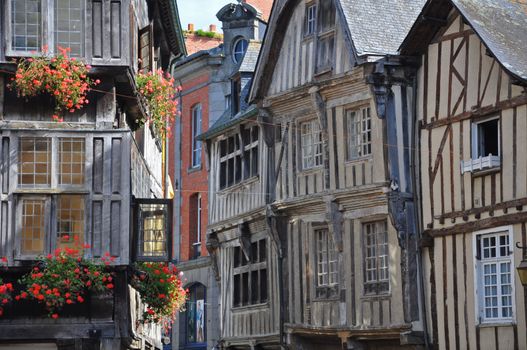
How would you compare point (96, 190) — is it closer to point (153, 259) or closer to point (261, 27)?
point (153, 259)

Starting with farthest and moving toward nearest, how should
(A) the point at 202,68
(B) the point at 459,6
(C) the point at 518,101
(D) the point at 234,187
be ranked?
(A) the point at 202,68 < (D) the point at 234,187 < (B) the point at 459,6 < (C) the point at 518,101

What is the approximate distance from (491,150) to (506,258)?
2.19m

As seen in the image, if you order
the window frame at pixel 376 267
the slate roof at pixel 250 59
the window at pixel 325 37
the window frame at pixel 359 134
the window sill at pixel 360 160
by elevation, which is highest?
the slate roof at pixel 250 59

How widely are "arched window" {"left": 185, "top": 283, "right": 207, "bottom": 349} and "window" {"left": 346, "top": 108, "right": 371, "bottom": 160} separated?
17076mm

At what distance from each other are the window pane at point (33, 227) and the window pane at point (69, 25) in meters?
2.63

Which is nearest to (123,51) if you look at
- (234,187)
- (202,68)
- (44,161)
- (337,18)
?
(44,161)

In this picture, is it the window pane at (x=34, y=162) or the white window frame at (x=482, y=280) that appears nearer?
the white window frame at (x=482, y=280)

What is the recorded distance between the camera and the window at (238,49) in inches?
1661

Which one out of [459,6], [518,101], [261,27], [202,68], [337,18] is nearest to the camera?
[518,101]

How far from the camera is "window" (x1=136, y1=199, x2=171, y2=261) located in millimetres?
23938

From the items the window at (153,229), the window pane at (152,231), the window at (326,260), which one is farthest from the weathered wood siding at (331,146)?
the window pane at (152,231)

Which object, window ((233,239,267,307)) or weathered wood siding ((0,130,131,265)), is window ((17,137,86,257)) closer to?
weathered wood siding ((0,130,131,265))

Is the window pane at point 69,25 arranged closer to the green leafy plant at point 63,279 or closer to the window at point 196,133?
the green leafy plant at point 63,279

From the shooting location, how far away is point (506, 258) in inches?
903
